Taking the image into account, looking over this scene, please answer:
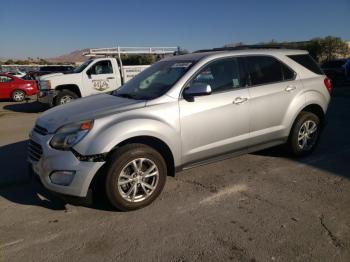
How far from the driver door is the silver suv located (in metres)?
7.84

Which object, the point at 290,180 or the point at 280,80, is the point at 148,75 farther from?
the point at 290,180

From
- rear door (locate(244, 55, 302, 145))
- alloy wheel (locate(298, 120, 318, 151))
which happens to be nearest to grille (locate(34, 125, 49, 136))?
rear door (locate(244, 55, 302, 145))

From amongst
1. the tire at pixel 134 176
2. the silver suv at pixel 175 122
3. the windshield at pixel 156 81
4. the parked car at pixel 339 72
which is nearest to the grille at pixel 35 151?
the silver suv at pixel 175 122

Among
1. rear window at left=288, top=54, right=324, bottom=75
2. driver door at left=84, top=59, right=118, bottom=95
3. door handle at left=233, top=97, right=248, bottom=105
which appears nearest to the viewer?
door handle at left=233, top=97, right=248, bottom=105

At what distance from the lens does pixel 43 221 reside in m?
3.83

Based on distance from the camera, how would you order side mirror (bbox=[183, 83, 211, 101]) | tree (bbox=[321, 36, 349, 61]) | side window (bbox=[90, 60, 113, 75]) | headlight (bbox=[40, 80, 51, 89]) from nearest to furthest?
1. side mirror (bbox=[183, 83, 211, 101])
2. headlight (bbox=[40, 80, 51, 89])
3. side window (bbox=[90, 60, 113, 75])
4. tree (bbox=[321, 36, 349, 61])

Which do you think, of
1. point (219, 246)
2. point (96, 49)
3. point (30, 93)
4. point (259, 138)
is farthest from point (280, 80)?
point (30, 93)

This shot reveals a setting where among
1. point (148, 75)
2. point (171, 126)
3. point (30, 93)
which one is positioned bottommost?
point (30, 93)

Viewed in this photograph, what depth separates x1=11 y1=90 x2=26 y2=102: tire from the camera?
17.1 meters

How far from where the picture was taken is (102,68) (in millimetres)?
13047

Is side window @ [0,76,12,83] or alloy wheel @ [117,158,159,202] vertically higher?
side window @ [0,76,12,83]

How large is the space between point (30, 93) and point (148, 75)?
14044 millimetres

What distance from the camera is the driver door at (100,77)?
12.7m

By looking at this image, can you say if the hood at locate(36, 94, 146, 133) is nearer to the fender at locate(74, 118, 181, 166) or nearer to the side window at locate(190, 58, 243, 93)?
the fender at locate(74, 118, 181, 166)
